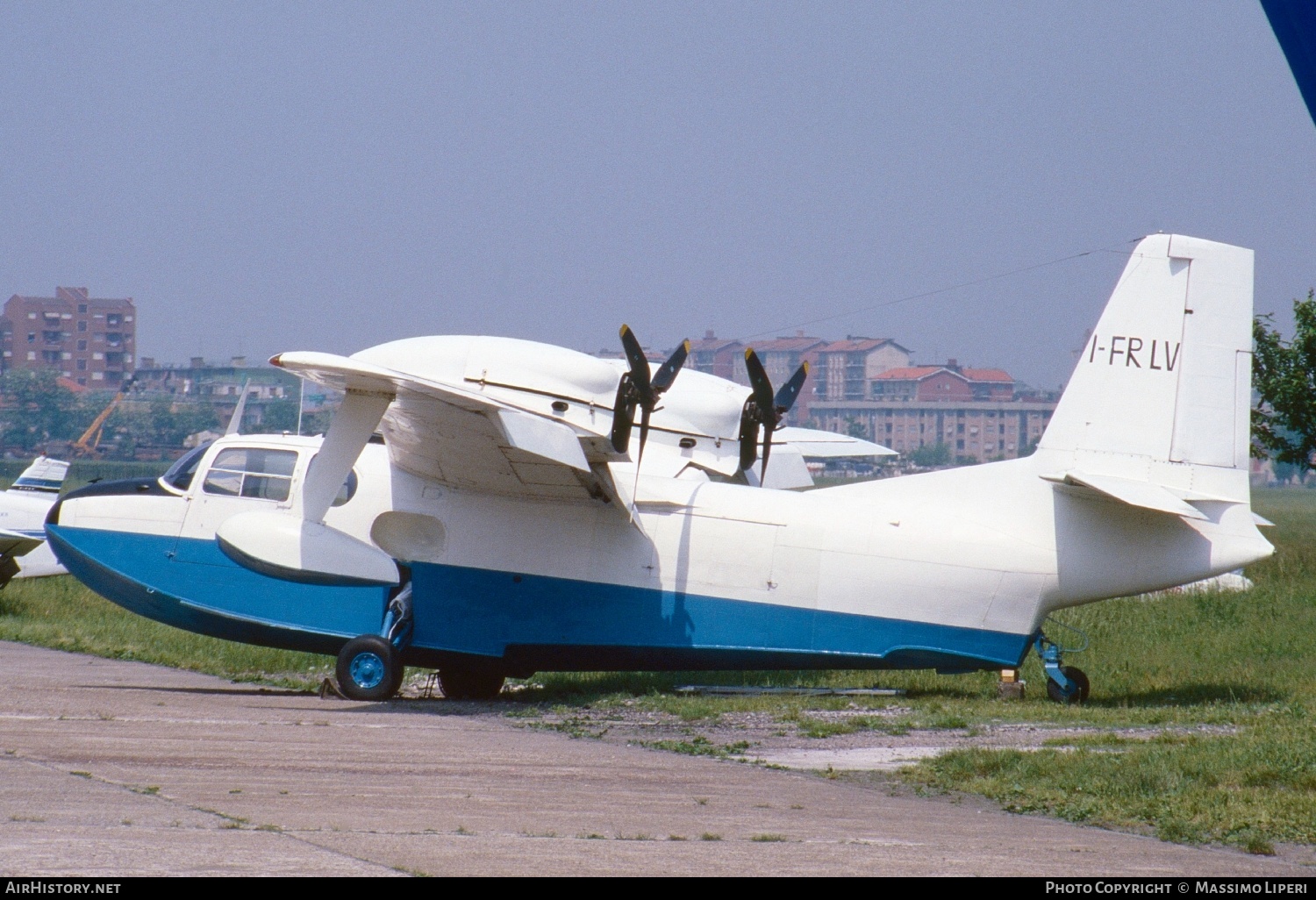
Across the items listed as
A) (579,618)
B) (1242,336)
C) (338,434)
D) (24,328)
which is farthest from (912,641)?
(24,328)

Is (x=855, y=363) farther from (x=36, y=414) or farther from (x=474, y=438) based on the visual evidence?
(x=474, y=438)

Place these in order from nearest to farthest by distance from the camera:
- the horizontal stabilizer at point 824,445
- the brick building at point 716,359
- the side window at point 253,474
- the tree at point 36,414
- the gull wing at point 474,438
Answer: the gull wing at point 474,438 → the side window at point 253,474 → the horizontal stabilizer at point 824,445 → the tree at point 36,414 → the brick building at point 716,359

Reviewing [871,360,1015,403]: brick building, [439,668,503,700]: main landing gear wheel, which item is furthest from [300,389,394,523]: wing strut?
[871,360,1015,403]: brick building

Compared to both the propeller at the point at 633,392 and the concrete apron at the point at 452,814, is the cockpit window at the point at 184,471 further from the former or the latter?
the propeller at the point at 633,392

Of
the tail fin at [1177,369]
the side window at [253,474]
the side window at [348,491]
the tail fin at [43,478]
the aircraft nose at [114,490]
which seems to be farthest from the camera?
the tail fin at [43,478]

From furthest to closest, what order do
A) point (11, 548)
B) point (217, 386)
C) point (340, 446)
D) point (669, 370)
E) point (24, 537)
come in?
point (217, 386) → point (11, 548) → point (24, 537) → point (669, 370) → point (340, 446)

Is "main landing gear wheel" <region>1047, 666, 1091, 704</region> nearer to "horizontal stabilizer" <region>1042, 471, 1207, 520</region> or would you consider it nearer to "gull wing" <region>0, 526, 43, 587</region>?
"horizontal stabilizer" <region>1042, 471, 1207, 520</region>

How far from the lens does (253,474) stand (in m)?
14.4

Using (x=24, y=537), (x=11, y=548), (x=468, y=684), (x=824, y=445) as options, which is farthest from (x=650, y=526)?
(x=11, y=548)

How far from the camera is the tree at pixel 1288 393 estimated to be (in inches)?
1107

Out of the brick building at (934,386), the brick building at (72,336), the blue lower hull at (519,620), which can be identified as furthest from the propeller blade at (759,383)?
the brick building at (72,336)

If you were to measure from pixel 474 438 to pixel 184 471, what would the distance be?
3.97 meters

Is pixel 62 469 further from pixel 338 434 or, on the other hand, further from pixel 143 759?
pixel 143 759

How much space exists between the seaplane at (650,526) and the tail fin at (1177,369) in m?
0.02
